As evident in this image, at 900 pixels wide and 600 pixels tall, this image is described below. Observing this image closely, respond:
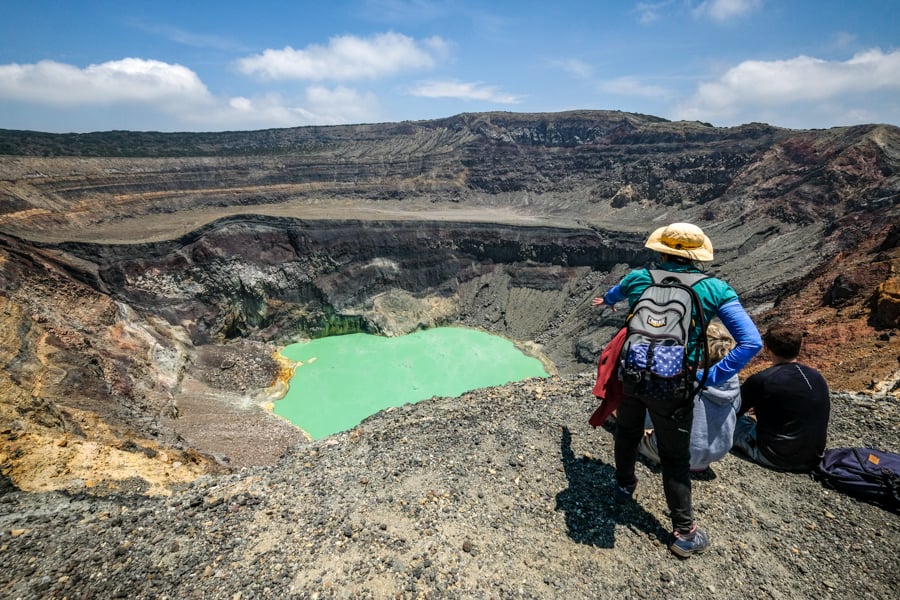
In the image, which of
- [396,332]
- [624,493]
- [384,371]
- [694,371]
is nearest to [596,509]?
[624,493]

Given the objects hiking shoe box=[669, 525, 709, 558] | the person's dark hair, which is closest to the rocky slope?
hiking shoe box=[669, 525, 709, 558]

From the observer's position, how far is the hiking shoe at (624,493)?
4121mm

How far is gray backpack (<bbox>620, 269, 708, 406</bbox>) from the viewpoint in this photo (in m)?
3.14

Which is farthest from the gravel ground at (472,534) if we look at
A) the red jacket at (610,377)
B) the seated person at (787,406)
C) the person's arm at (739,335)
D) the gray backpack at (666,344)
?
the person's arm at (739,335)

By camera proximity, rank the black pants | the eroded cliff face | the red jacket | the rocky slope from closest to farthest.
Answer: the black pants
the red jacket
the rocky slope
the eroded cliff face

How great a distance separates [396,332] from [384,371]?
5340mm

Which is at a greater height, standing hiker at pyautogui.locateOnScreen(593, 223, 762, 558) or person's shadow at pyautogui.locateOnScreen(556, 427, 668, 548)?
standing hiker at pyautogui.locateOnScreen(593, 223, 762, 558)

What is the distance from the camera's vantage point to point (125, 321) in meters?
21.2

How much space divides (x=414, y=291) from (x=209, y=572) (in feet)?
96.0

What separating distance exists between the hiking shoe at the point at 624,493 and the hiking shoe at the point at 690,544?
52cm

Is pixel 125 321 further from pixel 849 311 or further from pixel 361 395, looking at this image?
pixel 849 311

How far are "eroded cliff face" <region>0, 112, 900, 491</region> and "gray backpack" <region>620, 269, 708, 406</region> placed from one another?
5.96 m

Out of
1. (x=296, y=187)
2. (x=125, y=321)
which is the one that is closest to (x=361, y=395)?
(x=125, y=321)

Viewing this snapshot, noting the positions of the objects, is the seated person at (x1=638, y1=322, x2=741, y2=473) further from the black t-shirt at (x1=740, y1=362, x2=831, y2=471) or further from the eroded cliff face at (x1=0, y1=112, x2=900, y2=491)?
the eroded cliff face at (x1=0, y1=112, x2=900, y2=491)
